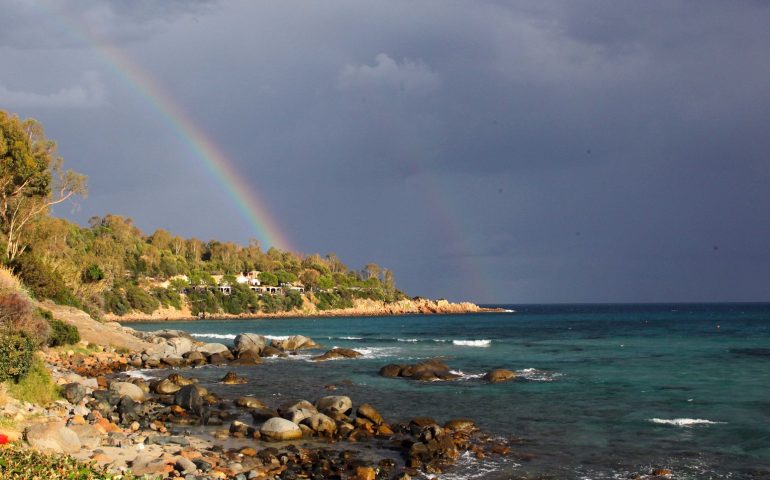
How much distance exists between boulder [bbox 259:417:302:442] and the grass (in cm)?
726

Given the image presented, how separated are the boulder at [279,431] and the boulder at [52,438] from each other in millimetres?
6449

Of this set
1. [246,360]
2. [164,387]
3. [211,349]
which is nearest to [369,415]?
[164,387]

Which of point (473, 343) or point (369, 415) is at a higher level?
point (369, 415)

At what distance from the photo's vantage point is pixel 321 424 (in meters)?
21.6

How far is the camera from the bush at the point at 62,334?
3678 centimetres

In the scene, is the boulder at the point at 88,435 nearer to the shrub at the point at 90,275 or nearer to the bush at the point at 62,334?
the bush at the point at 62,334

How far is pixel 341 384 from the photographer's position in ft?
111

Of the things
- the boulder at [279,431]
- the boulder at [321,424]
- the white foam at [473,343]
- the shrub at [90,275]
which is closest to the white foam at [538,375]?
the boulder at [321,424]

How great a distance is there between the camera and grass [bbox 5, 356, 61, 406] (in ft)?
64.2

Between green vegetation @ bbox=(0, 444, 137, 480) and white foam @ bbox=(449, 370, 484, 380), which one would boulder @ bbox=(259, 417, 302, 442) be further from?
white foam @ bbox=(449, 370, 484, 380)

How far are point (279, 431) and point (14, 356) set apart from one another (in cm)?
855

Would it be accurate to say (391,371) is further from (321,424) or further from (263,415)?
(321,424)

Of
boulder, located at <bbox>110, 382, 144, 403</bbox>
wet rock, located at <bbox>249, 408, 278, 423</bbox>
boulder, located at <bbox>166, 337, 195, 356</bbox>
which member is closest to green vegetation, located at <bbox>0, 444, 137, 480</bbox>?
wet rock, located at <bbox>249, 408, 278, 423</bbox>

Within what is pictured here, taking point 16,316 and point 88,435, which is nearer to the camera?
point 88,435
